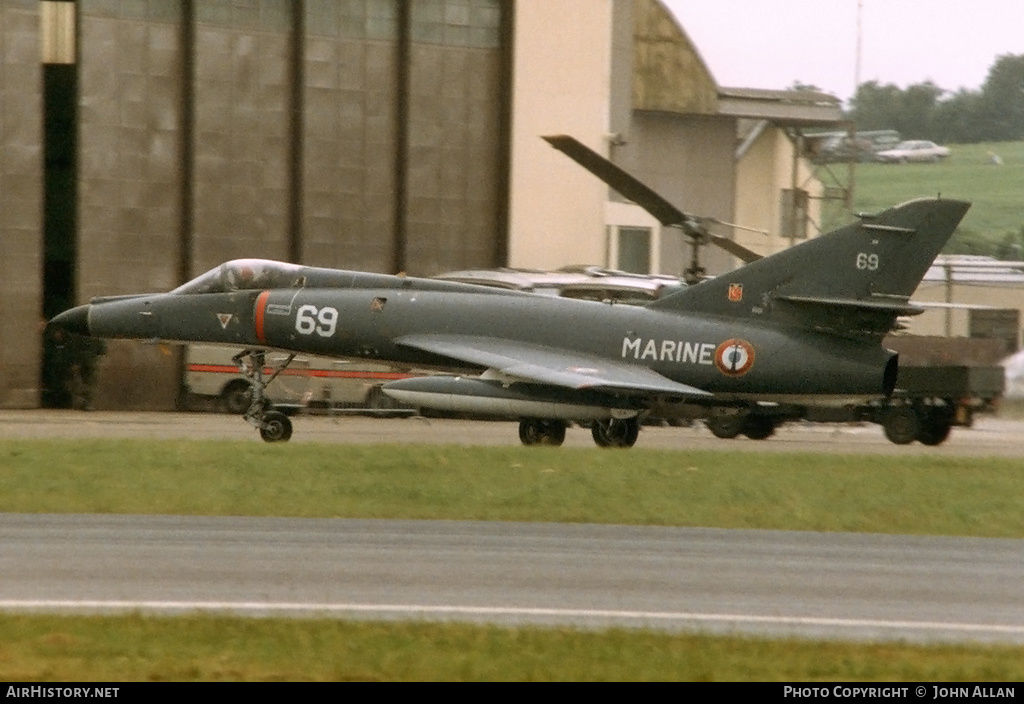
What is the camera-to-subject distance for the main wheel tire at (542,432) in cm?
2264

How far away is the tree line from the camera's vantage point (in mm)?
121625

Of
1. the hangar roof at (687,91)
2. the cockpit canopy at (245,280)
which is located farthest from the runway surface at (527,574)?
the hangar roof at (687,91)

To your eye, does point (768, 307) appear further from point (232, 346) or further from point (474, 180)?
point (474, 180)

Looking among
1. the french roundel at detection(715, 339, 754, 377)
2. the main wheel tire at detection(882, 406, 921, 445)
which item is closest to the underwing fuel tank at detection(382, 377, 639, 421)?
the french roundel at detection(715, 339, 754, 377)

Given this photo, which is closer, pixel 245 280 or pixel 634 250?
pixel 245 280

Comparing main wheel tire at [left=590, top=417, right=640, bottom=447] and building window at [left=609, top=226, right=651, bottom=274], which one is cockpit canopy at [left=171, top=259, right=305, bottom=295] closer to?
main wheel tire at [left=590, top=417, right=640, bottom=447]

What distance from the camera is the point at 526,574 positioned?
38.5 feet

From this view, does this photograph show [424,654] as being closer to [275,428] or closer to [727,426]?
[275,428]

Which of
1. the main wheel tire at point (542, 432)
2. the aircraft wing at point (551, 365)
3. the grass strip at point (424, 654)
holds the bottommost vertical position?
the main wheel tire at point (542, 432)

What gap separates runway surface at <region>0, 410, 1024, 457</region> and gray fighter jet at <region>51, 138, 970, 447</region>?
1154 millimetres

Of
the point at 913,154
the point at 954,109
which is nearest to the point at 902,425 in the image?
the point at 913,154

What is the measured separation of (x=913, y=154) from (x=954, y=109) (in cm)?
1798

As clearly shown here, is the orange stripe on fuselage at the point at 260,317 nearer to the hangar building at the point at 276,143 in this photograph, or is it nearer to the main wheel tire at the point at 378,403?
the main wheel tire at the point at 378,403

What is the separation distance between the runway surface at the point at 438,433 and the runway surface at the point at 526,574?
8535 millimetres
